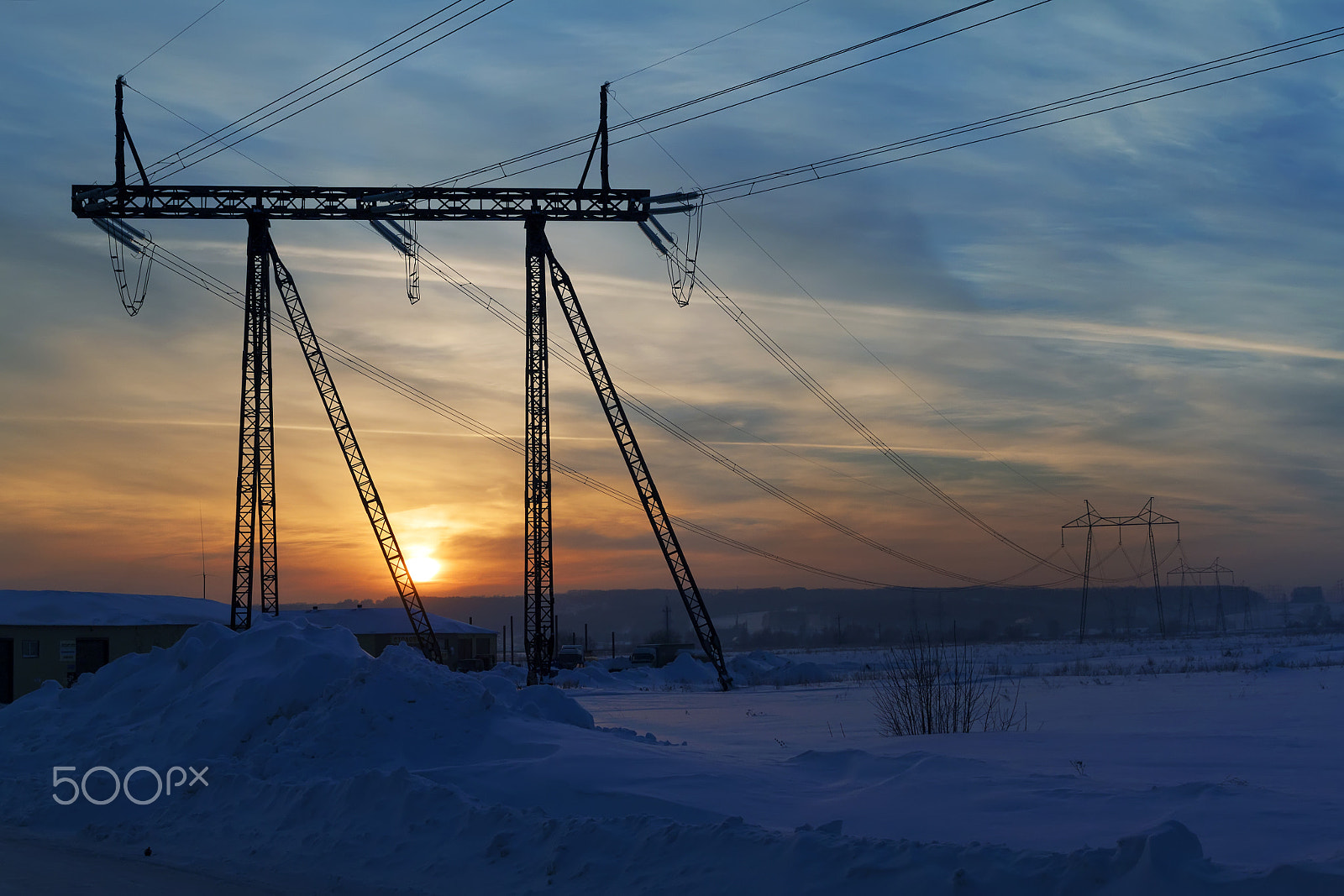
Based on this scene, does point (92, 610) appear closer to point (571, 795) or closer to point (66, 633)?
point (66, 633)

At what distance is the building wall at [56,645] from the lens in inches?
1986

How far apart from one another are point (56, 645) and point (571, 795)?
166 feet

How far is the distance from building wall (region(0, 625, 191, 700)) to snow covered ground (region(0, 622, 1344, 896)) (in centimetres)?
3492

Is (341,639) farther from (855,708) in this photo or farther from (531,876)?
(855,708)

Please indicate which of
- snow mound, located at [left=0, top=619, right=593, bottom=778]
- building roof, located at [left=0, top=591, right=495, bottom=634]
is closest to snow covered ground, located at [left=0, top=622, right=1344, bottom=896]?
snow mound, located at [left=0, top=619, right=593, bottom=778]

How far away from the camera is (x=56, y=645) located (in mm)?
52375

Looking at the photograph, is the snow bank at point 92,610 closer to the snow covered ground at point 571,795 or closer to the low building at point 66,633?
the low building at point 66,633

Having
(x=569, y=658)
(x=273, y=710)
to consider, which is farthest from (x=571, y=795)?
(x=569, y=658)

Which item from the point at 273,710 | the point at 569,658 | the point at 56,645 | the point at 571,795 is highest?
the point at 273,710

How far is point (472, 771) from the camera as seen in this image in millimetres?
13719

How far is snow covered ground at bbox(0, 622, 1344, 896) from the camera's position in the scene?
893 cm

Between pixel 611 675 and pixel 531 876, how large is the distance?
2110 inches

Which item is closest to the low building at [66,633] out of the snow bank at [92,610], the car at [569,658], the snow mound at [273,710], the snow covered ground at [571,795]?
the snow bank at [92,610]

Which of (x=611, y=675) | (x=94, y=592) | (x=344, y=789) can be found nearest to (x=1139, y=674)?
(x=611, y=675)
